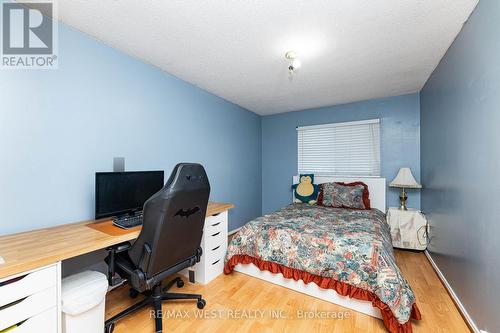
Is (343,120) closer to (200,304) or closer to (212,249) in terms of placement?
(212,249)

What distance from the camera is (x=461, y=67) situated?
1.78 m

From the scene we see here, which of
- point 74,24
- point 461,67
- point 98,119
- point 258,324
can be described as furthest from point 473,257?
point 74,24

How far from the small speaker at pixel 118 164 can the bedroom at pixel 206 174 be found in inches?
0.4

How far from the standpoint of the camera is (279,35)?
6.05 feet

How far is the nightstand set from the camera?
9.49 feet

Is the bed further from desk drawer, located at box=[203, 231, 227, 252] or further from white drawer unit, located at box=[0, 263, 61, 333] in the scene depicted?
white drawer unit, located at box=[0, 263, 61, 333]

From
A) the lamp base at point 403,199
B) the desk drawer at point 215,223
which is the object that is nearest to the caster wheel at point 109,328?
the desk drawer at point 215,223

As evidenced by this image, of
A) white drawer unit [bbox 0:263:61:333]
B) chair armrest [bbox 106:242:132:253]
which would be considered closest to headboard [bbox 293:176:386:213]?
chair armrest [bbox 106:242:132:253]

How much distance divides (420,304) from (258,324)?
1432 millimetres

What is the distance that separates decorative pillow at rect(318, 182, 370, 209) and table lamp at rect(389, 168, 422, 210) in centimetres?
42

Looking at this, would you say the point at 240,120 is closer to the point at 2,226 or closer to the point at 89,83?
the point at 89,83

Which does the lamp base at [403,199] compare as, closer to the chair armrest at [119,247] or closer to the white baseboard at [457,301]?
the white baseboard at [457,301]

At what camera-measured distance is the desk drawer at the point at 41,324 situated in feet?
3.27

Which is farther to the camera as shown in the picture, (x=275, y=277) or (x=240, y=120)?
(x=240, y=120)
